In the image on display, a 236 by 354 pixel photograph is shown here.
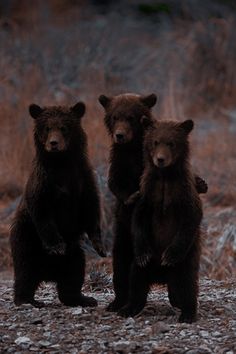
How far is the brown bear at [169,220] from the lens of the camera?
20.6ft

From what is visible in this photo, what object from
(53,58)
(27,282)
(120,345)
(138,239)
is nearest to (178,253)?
(138,239)

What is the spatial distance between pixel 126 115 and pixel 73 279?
3.87 feet

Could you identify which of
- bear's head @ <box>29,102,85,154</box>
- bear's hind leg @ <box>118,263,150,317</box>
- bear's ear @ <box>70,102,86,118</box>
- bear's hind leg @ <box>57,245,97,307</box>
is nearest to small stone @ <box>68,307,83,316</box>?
bear's hind leg @ <box>57,245,97,307</box>

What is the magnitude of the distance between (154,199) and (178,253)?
1.16 ft

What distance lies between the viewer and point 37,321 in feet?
21.5

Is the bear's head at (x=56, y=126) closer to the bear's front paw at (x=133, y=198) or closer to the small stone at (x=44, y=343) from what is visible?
the bear's front paw at (x=133, y=198)

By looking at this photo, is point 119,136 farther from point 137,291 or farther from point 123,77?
point 123,77

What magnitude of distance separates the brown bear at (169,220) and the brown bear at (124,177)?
240 millimetres

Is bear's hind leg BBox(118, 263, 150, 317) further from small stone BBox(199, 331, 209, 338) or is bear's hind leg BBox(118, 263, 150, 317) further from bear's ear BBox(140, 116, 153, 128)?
bear's ear BBox(140, 116, 153, 128)

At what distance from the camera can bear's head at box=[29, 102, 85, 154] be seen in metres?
6.70

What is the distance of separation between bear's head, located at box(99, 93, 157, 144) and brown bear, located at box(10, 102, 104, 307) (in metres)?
0.20

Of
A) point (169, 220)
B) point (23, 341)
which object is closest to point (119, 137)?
point (169, 220)

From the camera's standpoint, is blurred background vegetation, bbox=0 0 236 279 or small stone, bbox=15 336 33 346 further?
blurred background vegetation, bbox=0 0 236 279

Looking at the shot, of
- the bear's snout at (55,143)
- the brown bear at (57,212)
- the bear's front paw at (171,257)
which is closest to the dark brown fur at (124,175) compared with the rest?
the brown bear at (57,212)
